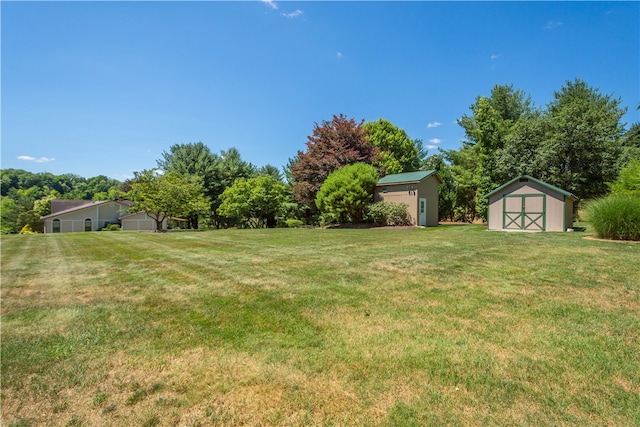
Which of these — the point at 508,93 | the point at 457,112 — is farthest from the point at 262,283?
the point at 508,93

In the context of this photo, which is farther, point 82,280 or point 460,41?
point 460,41

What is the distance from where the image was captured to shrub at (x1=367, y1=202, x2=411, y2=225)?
18.7 meters

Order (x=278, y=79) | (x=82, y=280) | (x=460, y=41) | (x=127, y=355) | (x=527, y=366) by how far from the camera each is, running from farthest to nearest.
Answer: (x=278, y=79)
(x=460, y=41)
(x=82, y=280)
(x=127, y=355)
(x=527, y=366)

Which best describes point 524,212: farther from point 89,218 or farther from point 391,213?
point 89,218

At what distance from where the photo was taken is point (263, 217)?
27000mm

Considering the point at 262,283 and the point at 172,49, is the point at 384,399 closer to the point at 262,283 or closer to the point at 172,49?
the point at 262,283

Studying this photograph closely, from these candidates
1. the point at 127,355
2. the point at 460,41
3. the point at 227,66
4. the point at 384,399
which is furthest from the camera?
the point at 460,41

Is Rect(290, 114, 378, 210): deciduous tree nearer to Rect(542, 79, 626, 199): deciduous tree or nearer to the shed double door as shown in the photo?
the shed double door

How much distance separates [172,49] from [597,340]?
11.8m

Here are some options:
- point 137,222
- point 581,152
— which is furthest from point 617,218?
point 137,222

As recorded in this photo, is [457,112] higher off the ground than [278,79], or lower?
higher

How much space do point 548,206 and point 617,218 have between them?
218 inches

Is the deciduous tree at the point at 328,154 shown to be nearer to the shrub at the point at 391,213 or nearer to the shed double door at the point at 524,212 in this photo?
the shrub at the point at 391,213

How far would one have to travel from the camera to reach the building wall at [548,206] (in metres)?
13.8
